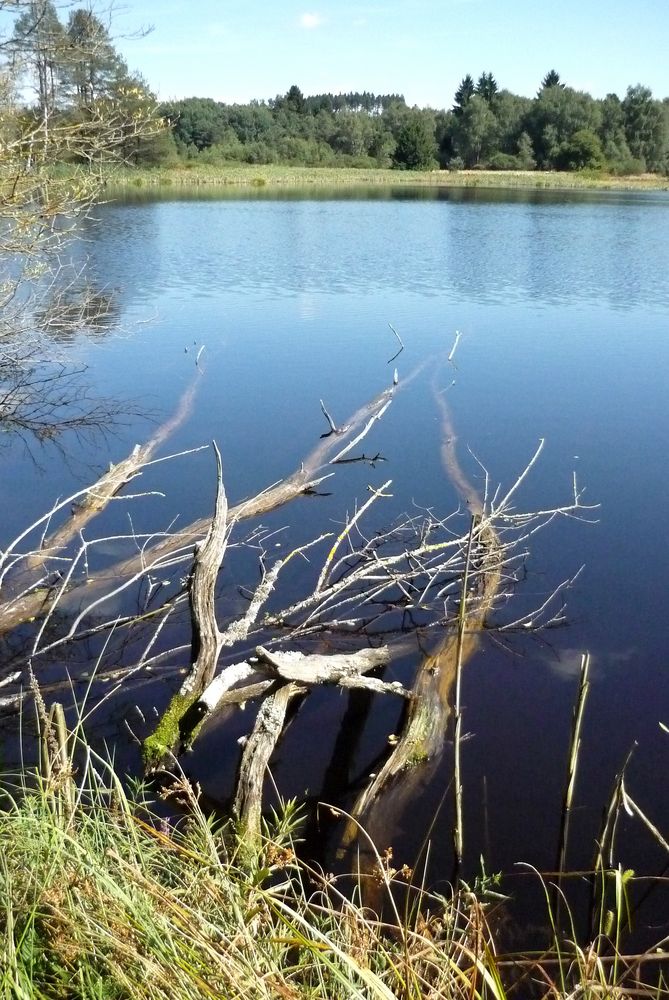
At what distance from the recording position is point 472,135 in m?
54.7

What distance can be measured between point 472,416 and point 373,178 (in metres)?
42.2

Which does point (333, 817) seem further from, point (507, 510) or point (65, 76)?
point (65, 76)

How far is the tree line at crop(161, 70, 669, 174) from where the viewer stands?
5053cm

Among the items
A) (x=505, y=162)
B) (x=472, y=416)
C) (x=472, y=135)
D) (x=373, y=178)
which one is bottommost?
(x=472, y=416)

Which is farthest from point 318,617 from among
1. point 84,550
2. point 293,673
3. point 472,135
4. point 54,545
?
point 472,135

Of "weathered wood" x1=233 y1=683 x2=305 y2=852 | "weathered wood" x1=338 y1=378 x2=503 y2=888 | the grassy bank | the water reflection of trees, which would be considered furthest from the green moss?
the grassy bank

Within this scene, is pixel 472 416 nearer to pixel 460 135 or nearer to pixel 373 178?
pixel 373 178

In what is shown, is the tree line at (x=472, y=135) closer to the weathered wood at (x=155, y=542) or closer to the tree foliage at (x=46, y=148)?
the tree foliage at (x=46, y=148)

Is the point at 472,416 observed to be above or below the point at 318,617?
above

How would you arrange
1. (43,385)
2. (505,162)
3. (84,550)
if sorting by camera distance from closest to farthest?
(84,550)
(43,385)
(505,162)

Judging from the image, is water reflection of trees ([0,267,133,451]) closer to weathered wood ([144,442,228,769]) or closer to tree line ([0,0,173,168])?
tree line ([0,0,173,168])

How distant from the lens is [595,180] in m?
47.3

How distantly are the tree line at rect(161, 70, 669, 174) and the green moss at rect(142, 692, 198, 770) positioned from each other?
160 ft

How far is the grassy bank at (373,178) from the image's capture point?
132 feet
